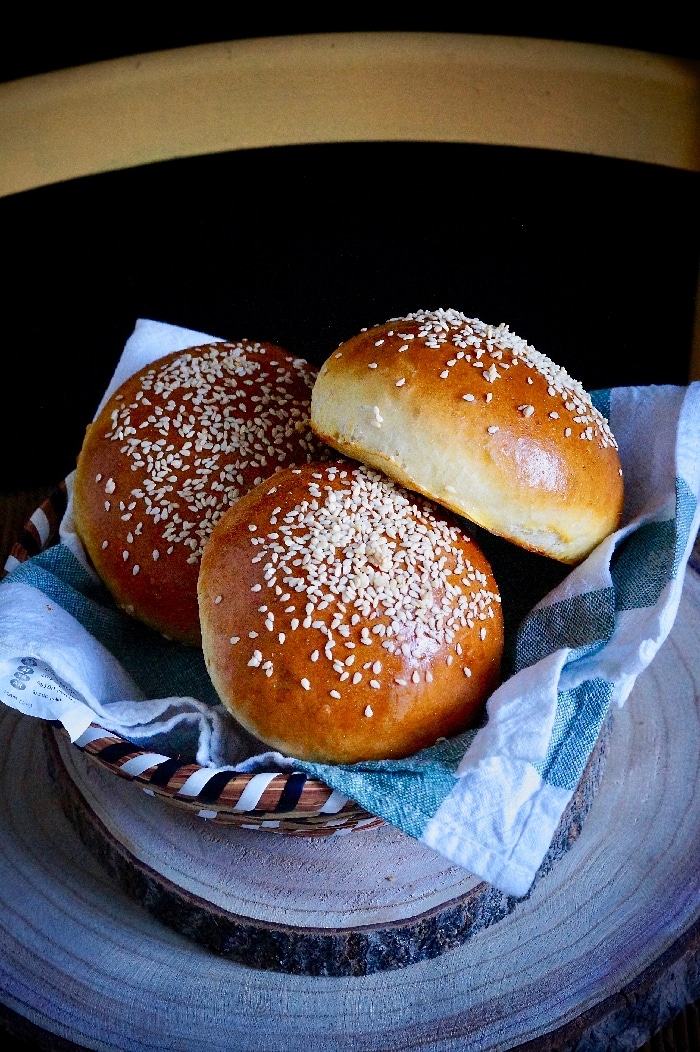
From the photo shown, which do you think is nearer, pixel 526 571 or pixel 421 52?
pixel 526 571

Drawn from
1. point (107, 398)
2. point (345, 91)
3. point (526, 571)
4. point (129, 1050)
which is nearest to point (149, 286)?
point (345, 91)

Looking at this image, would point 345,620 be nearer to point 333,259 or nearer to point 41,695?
point 41,695

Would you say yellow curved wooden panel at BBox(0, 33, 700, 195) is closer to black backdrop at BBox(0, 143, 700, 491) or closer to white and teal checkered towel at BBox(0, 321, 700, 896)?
black backdrop at BBox(0, 143, 700, 491)

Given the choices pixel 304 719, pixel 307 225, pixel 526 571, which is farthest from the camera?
pixel 307 225

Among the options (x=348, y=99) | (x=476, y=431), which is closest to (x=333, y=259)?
(x=348, y=99)

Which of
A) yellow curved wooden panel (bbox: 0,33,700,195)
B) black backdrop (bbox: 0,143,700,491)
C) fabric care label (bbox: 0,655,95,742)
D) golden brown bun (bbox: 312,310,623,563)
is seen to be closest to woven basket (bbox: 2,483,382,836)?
fabric care label (bbox: 0,655,95,742)

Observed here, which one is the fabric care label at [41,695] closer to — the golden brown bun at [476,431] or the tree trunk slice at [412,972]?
the tree trunk slice at [412,972]

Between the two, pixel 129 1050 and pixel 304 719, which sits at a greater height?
pixel 304 719

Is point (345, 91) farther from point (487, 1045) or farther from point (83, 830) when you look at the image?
point (487, 1045)
